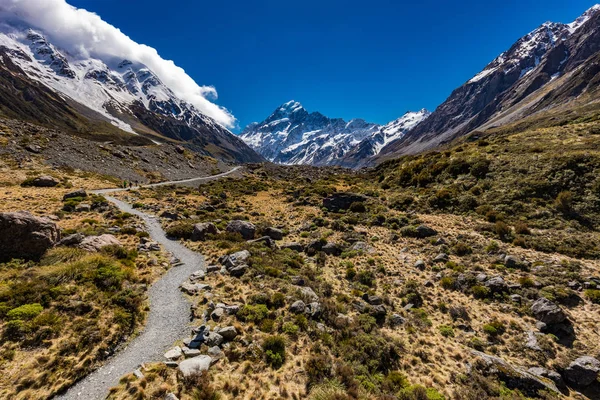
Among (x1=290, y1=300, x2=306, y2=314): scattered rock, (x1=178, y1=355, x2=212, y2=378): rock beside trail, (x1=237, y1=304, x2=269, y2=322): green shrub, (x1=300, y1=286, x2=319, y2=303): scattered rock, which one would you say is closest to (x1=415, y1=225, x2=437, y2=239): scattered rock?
(x1=300, y1=286, x2=319, y2=303): scattered rock

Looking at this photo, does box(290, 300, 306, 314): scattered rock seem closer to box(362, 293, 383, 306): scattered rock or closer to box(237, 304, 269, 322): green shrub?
box(237, 304, 269, 322): green shrub

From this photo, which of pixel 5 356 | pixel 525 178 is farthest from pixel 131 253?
pixel 525 178

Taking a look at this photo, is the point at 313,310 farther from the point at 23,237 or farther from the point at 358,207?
the point at 358,207

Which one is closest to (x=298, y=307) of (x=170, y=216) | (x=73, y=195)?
(x=170, y=216)

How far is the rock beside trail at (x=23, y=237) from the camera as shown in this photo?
16109mm

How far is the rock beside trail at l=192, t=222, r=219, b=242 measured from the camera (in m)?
26.9

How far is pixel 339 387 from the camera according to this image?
1042cm

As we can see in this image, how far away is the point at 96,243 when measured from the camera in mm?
19391

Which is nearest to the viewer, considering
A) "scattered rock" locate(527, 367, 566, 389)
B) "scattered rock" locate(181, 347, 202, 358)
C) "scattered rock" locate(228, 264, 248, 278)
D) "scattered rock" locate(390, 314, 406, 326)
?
"scattered rock" locate(181, 347, 202, 358)

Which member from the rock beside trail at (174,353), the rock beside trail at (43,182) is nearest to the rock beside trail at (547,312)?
the rock beside trail at (174,353)

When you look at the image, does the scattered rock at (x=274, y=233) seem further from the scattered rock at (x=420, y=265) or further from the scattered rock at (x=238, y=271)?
the scattered rock at (x=420, y=265)

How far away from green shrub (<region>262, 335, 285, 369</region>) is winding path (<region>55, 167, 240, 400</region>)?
4.26 m

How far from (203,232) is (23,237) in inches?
521

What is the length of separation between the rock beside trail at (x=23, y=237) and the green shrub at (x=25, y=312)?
7.16 metres
